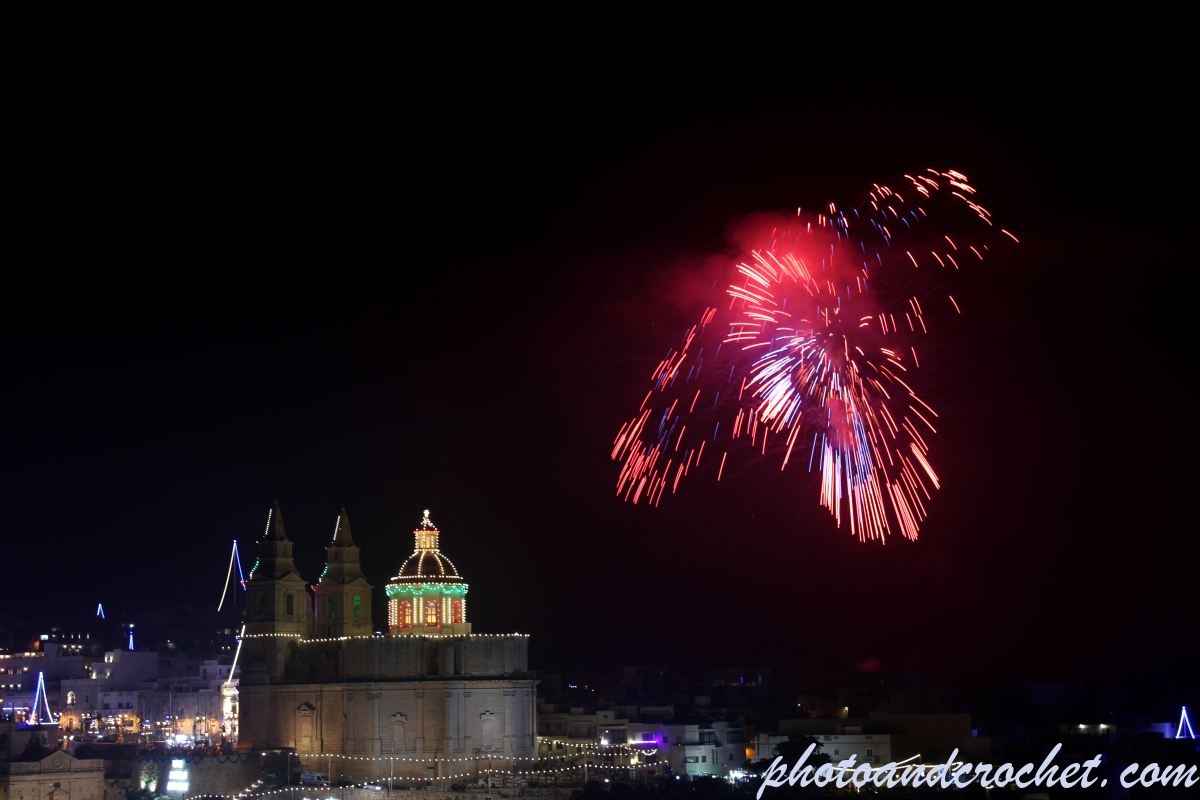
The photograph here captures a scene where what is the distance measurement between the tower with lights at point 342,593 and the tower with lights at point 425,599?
213 inches

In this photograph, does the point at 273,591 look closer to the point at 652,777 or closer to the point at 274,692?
Answer: the point at 274,692

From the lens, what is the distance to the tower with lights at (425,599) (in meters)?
61.4

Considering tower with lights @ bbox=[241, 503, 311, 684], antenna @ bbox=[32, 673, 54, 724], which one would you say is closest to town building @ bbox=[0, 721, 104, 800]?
tower with lights @ bbox=[241, 503, 311, 684]

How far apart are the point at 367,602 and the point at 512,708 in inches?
461

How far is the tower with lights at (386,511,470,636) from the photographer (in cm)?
6138

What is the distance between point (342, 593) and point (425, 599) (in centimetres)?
Result: 700

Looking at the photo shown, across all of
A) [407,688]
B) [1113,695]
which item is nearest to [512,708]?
[407,688]

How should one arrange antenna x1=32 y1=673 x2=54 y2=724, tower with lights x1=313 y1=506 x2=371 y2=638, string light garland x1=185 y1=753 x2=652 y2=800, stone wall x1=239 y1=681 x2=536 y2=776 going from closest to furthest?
string light garland x1=185 y1=753 x2=652 y2=800, stone wall x1=239 y1=681 x2=536 y2=776, tower with lights x1=313 y1=506 x2=371 y2=638, antenna x1=32 y1=673 x2=54 y2=724

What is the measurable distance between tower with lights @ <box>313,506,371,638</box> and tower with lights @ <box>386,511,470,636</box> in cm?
541

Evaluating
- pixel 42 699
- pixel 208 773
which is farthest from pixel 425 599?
pixel 42 699

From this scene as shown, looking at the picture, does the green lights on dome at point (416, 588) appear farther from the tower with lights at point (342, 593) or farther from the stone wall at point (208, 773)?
the stone wall at point (208, 773)

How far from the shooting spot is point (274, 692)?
206ft

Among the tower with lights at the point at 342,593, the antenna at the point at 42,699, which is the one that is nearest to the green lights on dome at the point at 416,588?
the tower with lights at the point at 342,593

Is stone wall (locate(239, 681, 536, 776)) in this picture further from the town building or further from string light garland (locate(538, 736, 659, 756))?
the town building
